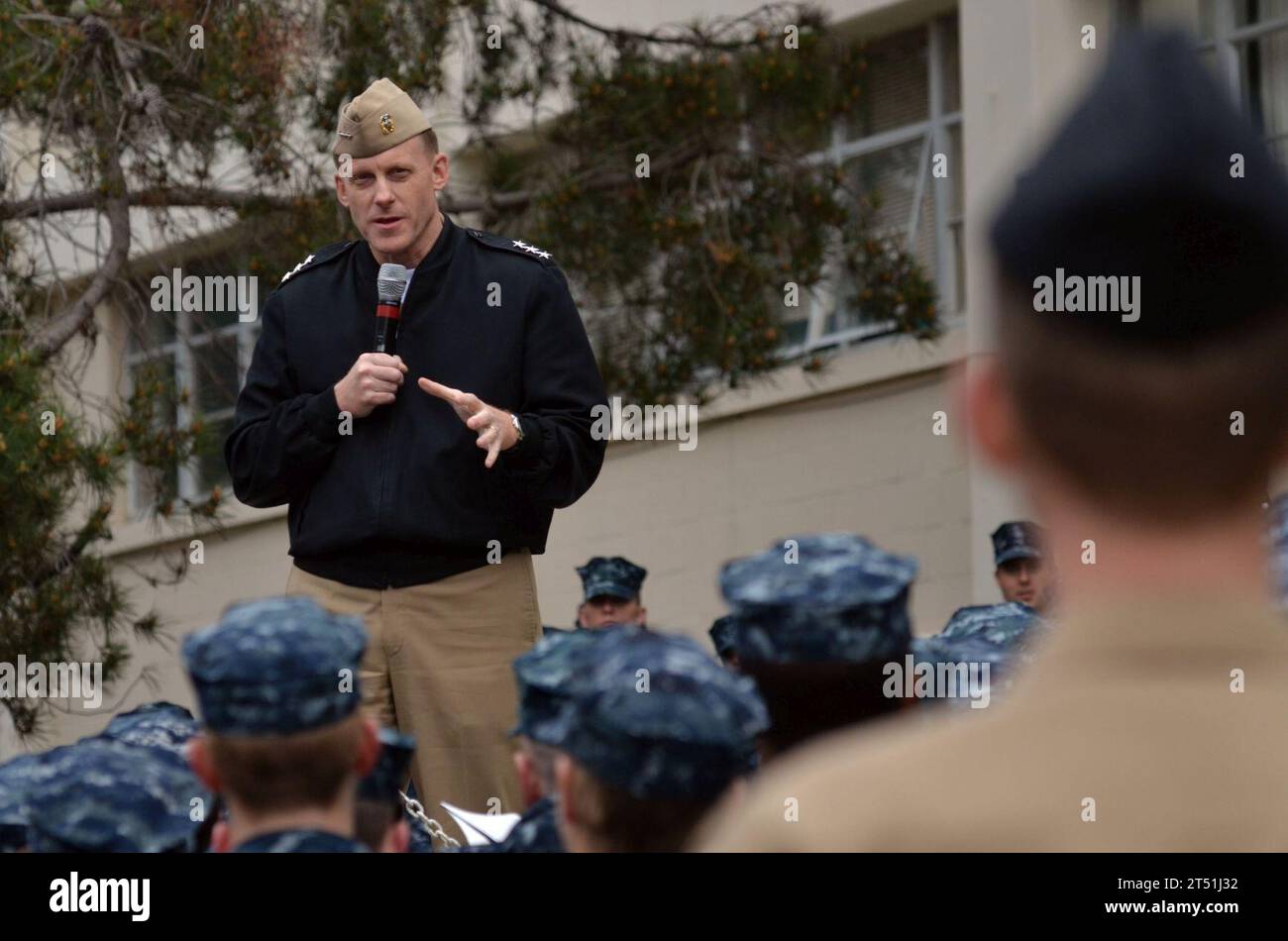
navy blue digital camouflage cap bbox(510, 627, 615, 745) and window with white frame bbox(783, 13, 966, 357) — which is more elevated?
window with white frame bbox(783, 13, 966, 357)

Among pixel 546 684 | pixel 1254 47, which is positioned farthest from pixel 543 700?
pixel 1254 47

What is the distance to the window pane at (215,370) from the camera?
9.12 m

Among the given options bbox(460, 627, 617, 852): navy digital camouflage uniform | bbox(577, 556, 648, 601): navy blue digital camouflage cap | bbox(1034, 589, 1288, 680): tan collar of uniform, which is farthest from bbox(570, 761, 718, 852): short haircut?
bbox(577, 556, 648, 601): navy blue digital camouflage cap

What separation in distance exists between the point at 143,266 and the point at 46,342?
3.03 feet

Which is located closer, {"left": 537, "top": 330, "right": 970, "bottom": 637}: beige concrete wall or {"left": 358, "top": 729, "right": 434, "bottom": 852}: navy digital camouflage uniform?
{"left": 358, "top": 729, "right": 434, "bottom": 852}: navy digital camouflage uniform

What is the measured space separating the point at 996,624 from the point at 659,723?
1960 mm

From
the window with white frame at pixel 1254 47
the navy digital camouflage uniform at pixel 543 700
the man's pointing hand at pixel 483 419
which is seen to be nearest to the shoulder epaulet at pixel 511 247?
the man's pointing hand at pixel 483 419

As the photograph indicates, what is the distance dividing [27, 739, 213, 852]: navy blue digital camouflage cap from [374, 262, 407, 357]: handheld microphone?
4.84 ft

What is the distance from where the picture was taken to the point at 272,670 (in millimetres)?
2639

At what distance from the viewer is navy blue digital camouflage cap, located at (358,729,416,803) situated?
304 centimetres

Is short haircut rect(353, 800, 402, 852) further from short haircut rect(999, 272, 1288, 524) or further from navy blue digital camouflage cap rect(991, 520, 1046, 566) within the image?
navy blue digital camouflage cap rect(991, 520, 1046, 566)

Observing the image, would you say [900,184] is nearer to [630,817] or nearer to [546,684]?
[546,684]

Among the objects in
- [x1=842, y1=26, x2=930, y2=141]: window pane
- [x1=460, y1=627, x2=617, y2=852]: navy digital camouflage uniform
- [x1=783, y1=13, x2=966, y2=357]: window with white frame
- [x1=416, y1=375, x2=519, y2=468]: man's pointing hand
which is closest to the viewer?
[x1=460, y1=627, x2=617, y2=852]: navy digital camouflage uniform
